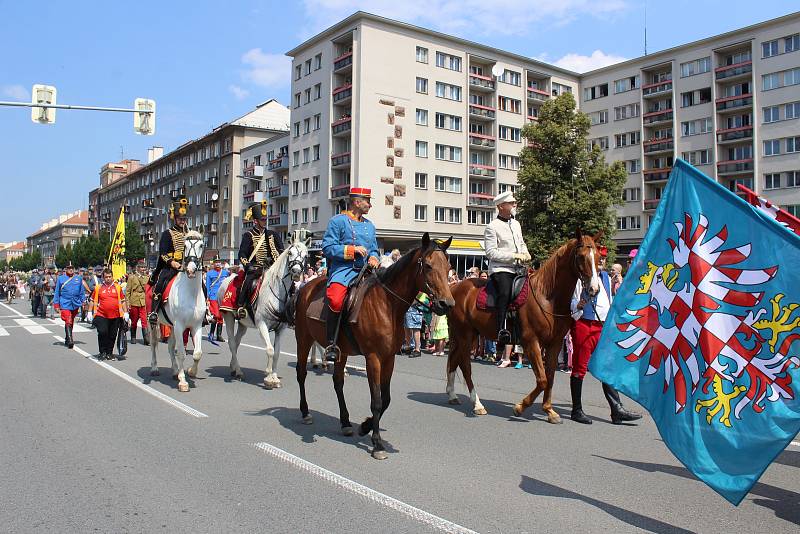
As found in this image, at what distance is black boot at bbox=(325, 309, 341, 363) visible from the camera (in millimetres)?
7383

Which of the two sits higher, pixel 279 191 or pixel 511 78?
pixel 511 78

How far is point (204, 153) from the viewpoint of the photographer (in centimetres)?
8469

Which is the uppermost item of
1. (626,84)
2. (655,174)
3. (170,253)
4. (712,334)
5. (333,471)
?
(626,84)

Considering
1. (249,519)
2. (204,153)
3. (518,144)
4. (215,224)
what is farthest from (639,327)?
(204,153)

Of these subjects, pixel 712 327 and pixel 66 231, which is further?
pixel 66 231

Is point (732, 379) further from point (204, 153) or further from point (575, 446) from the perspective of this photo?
point (204, 153)

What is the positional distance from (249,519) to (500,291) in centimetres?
518

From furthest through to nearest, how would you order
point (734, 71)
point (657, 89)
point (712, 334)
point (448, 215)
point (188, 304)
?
point (657, 89)
point (448, 215)
point (734, 71)
point (188, 304)
point (712, 334)

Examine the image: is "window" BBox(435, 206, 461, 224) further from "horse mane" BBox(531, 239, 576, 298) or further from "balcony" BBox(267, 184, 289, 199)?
"horse mane" BBox(531, 239, 576, 298)

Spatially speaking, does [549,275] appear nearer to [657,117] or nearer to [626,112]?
[657,117]

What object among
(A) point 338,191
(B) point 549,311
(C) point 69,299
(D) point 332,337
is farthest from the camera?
(A) point 338,191

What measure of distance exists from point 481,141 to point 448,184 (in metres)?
5.84

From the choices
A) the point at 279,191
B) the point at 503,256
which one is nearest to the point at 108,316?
the point at 503,256

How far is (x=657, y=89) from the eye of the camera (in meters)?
61.8
